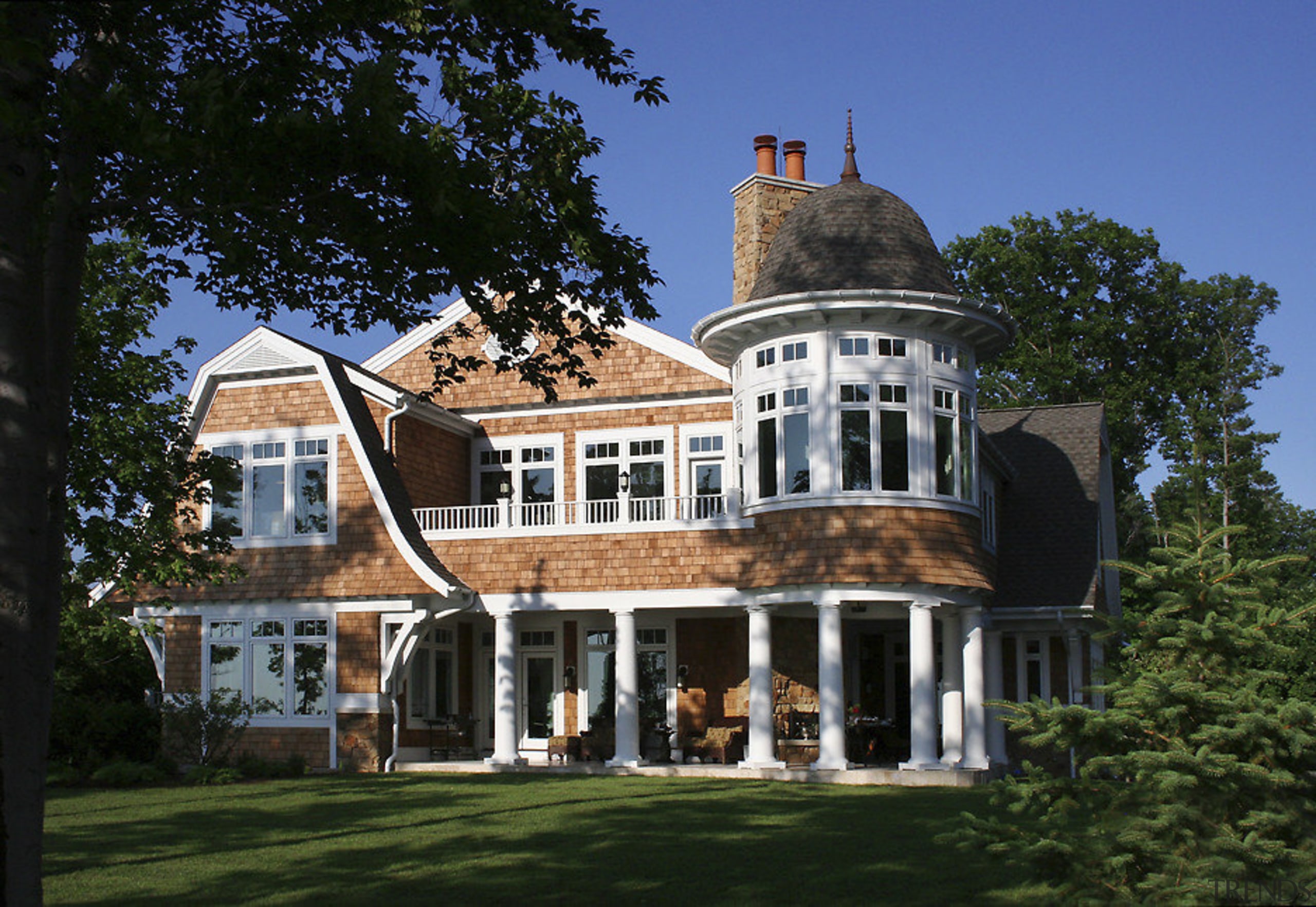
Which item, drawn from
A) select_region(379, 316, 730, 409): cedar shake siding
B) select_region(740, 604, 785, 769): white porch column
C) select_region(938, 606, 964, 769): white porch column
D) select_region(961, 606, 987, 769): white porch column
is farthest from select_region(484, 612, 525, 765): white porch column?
select_region(961, 606, 987, 769): white porch column

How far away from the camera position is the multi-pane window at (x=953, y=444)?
64.6 ft

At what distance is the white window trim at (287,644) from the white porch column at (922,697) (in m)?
8.70

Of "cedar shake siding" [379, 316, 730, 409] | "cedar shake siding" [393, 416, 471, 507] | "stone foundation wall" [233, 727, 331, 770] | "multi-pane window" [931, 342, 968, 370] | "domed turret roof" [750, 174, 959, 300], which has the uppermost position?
"domed turret roof" [750, 174, 959, 300]

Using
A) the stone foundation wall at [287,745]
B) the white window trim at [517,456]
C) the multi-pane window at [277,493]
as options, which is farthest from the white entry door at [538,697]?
the multi-pane window at [277,493]

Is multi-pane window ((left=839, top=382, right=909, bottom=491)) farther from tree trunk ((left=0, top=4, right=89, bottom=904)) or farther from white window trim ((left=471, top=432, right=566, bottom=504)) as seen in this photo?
tree trunk ((left=0, top=4, right=89, bottom=904))

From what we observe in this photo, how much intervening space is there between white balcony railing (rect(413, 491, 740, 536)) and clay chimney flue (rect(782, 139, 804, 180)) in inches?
252

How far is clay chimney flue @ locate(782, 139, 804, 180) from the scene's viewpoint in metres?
25.4

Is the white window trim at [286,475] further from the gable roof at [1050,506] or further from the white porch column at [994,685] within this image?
the gable roof at [1050,506]

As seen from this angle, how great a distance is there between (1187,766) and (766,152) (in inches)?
748

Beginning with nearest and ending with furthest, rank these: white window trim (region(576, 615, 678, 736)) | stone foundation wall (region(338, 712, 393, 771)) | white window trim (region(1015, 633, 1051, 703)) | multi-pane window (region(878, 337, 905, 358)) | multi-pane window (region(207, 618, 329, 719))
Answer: multi-pane window (region(878, 337, 905, 358)), stone foundation wall (region(338, 712, 393, 771)), multi-pane window (region(207, 618, 329, 719)), white window trim (region(1015, 633, 1051, 703)), white window trim (region(576, 615, 678, 736))

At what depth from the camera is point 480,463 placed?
2531 centimetres

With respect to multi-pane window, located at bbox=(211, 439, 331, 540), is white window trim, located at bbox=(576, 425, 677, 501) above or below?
above

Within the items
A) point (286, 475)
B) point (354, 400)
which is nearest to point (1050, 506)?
point (354, 400)

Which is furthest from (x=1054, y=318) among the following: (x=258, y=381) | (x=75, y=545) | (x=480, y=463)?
(x=75, y=545)
